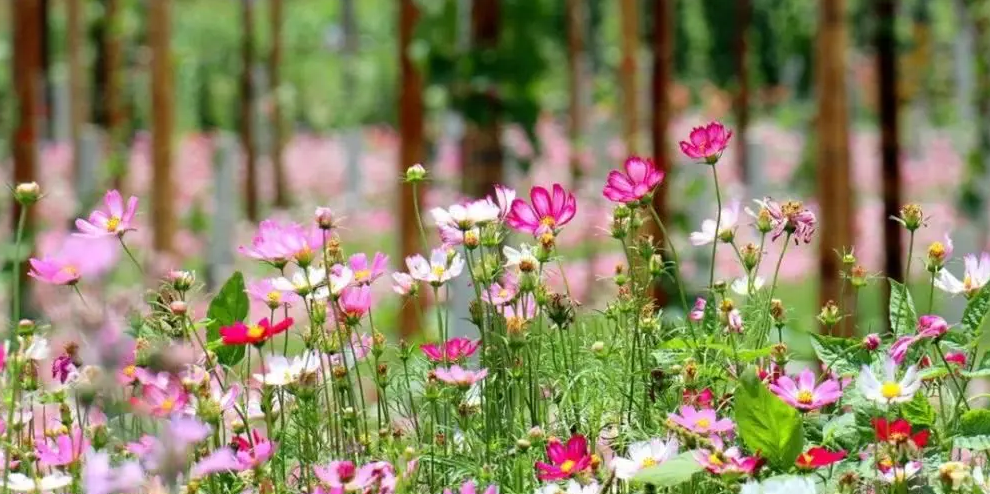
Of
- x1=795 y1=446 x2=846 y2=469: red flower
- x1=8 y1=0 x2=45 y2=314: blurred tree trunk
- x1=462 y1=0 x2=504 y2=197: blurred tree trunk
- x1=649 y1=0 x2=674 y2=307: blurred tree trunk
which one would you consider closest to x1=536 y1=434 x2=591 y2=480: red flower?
x1=795 y1=446 x2=846 y2=469: red flower

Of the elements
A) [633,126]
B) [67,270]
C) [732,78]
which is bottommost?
[67,270]

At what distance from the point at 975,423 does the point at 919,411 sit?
5 centimetres

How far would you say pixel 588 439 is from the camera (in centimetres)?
133

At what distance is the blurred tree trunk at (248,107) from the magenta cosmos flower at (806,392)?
27.5ft

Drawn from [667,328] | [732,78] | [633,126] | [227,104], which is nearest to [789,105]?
[732,78]

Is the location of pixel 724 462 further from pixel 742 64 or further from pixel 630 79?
pixel 742 64

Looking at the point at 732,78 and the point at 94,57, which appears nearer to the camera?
the point at 94,57

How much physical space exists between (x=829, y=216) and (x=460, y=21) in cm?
135

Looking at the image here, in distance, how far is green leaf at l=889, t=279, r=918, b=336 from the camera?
1.31m

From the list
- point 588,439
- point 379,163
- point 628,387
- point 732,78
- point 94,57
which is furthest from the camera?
point 379,163

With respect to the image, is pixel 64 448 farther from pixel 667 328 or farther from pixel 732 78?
pixel 732 78

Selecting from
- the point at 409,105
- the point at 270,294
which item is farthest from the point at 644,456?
the point at 409,105

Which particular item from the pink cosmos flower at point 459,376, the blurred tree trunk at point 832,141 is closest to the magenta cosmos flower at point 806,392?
the pink cosmos flower at point 459,376

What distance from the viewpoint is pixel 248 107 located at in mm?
9727
